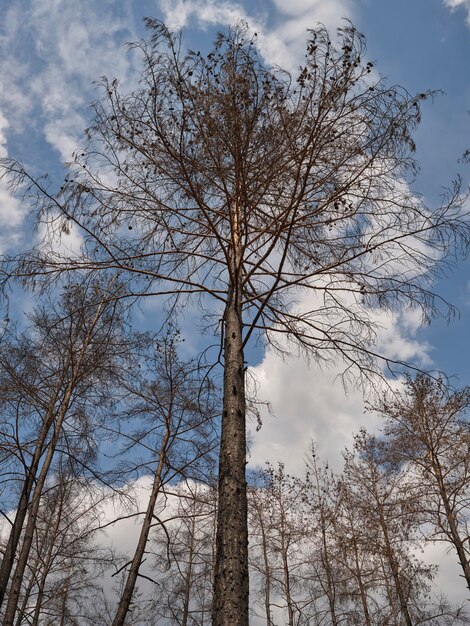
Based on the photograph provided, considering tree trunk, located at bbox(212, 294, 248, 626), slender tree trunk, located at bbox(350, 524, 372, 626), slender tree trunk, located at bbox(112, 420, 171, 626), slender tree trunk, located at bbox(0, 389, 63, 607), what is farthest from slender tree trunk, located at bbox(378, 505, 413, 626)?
tree trunk, located at bbox(212, 294, 248, 626)

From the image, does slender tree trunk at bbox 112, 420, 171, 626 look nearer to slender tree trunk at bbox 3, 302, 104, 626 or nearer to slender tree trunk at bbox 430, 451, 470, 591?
slender tree trunk at bbox 3, 302, 104, 626

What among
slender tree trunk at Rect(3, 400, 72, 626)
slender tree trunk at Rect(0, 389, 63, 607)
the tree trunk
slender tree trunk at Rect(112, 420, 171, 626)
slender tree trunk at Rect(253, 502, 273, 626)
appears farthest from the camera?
slender tree trunk at Rect(253, 502, 273, 626)

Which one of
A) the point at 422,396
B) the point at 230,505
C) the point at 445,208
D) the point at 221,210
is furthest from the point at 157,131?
the point at 422,396

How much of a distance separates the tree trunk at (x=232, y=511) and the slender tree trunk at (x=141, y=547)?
4.19 meters

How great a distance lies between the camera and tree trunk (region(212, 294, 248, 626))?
2.77 metres

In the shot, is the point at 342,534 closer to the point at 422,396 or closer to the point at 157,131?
the point at 422,396

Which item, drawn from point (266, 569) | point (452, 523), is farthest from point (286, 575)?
point (452, 523)

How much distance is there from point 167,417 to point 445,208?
19.1ft

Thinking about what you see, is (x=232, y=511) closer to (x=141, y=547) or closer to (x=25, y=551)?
(x=25, y=551)

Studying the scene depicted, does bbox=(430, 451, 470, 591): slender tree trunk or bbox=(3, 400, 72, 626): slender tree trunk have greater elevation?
bbox=(430, 451, 470, 591): slender tree trunk

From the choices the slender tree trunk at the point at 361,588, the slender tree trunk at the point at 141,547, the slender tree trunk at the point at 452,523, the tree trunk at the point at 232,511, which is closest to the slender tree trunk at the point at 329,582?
the slender tree trunk at the point at 361,588

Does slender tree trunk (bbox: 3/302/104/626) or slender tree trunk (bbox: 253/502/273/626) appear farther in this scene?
slender tree trunk (bbox: 253/502/273/626)

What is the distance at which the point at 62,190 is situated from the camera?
4.91 metres

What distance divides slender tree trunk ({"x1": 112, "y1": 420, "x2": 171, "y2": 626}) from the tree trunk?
13.8 feet
